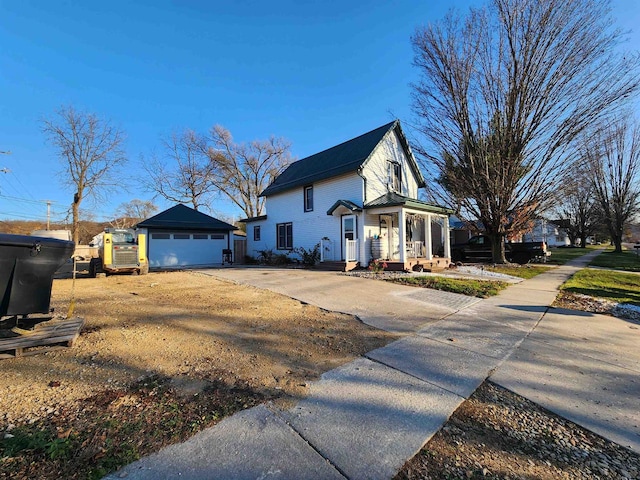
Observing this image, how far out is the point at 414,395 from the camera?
292 centimetres

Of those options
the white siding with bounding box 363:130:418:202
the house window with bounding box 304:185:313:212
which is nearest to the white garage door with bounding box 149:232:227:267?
the house window with bounding box 304:185:313:212

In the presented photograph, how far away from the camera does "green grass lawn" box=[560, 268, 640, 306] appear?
799 cm

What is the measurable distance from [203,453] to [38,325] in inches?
146

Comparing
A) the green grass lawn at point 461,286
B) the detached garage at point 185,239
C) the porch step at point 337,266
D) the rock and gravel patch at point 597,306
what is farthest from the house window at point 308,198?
the rock and gravel patch at point 597,306

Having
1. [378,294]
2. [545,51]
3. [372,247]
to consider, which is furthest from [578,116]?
[378,294]

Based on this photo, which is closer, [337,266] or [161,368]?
[161,368]

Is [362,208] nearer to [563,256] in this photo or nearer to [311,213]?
[311,213]

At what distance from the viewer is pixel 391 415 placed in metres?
2.55

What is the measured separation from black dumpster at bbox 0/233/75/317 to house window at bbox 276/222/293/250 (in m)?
14.5

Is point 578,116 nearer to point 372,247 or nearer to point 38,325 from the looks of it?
point 372,247

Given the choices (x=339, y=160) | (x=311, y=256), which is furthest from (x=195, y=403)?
(x=339, y=160)

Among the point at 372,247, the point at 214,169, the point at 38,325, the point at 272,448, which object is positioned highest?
the point at 214,169

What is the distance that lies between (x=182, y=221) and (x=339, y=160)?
34.4ft

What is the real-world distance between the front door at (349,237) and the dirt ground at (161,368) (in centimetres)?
788
